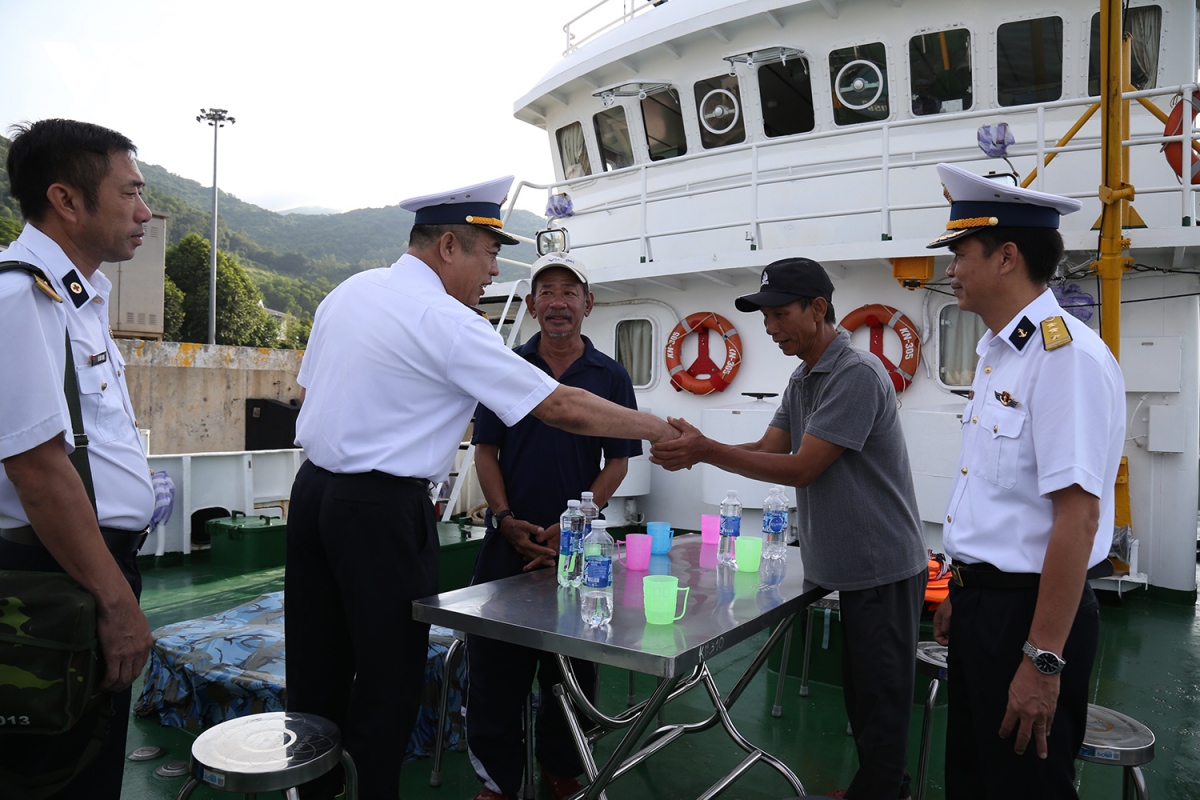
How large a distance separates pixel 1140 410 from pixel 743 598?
5254 millimetres

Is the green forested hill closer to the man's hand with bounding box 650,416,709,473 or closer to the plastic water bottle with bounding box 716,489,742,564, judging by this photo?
the plastic water bottle with bounding box 716,489,742,564

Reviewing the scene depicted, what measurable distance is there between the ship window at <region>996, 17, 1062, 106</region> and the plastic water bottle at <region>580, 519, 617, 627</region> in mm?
6657

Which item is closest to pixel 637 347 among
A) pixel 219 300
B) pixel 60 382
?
pixel 60 382

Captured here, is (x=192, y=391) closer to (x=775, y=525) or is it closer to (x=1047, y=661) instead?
(x=775, y=525)

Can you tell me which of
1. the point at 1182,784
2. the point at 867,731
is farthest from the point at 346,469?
the point at 1182,784

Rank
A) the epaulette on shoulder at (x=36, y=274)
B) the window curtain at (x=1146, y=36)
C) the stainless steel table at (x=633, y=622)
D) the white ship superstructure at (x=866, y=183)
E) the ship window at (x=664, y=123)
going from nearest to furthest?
the epaulette on shoulder at (x=36, y=274)
the stainless steel table at (x=633, y=622)
the white ship superstructure at (x=866, y=183)
the window curtain at (x=1146, y=36)
the ship window at (x=664, y=123)

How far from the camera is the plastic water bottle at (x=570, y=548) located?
104 inches

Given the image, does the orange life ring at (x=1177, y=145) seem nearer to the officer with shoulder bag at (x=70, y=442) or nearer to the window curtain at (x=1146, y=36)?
the window curtain at (x=1146, y=36)

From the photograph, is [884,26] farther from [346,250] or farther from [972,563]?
[346,250]

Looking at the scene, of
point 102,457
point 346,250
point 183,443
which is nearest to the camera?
point 102,457

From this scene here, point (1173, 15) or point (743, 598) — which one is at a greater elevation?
point (1173, 15)

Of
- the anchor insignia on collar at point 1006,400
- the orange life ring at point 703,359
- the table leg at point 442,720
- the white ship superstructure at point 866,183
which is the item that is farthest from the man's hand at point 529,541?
the orange life ring at point 703,359

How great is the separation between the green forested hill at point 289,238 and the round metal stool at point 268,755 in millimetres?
62105

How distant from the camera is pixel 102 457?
1957 mm
